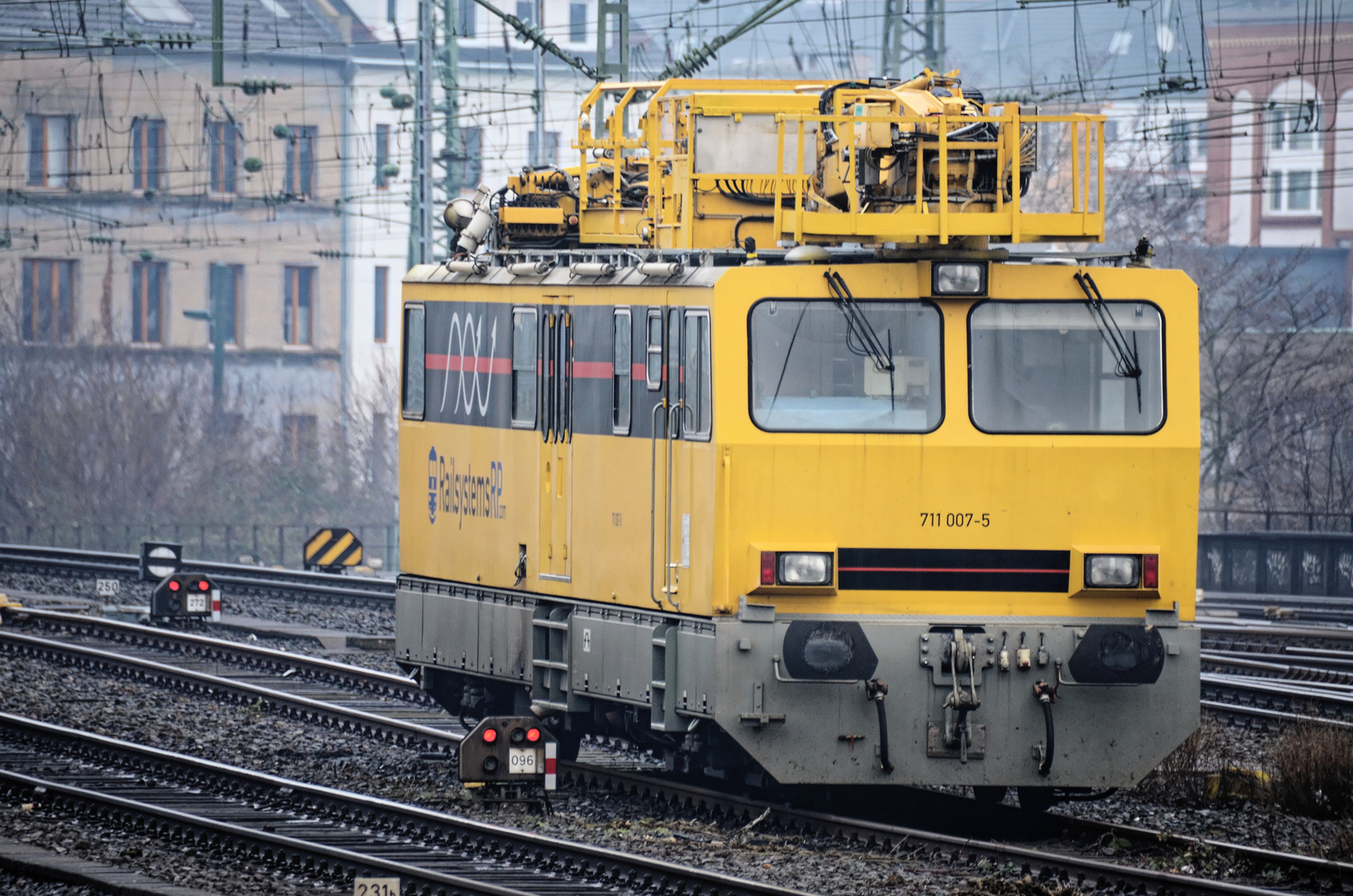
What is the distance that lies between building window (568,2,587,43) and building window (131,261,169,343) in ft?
42.5

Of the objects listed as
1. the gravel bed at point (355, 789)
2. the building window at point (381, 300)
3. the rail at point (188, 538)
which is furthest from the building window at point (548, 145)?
the gravel bed at point (355, 789)

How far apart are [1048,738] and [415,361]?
5.75 m

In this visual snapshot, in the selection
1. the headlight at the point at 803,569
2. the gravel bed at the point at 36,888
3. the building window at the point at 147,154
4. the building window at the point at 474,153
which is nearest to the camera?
the gravel bed at the point at 36,888

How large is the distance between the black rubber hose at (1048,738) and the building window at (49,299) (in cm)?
4086

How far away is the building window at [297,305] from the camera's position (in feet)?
175

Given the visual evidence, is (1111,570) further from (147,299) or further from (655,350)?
(147,299)

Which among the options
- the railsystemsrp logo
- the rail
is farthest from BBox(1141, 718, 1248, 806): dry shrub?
the rail

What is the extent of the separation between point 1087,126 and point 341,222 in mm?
43046

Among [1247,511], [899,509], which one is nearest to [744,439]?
[899,509]

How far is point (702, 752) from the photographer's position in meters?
12.9

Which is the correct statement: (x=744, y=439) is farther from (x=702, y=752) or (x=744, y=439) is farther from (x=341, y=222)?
(x=341, y=222)

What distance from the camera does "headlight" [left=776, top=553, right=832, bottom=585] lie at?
1187 centimetres

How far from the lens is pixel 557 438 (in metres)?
13.9

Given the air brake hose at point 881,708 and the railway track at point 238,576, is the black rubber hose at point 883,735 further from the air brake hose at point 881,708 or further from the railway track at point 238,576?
the railway track at point 238,576
